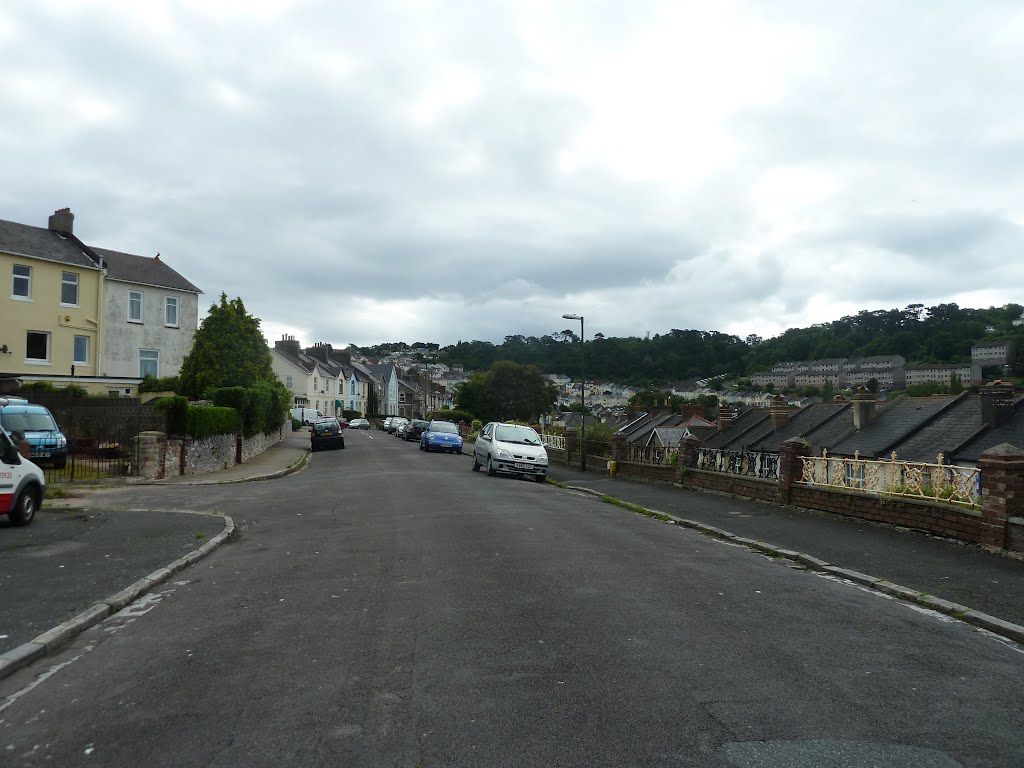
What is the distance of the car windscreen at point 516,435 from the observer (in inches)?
950

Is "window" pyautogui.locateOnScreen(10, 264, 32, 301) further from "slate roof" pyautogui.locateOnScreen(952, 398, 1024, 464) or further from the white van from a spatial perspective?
"slate roof" pyautogui.locateOnScreen(952, 398, 1024, 464)

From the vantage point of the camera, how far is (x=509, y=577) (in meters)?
7.83

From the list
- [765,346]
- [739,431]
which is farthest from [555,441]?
[765,346]

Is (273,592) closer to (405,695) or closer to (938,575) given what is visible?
(405,695)

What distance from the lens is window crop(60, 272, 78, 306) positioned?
116 ft

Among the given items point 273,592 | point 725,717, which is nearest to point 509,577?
point 273,592

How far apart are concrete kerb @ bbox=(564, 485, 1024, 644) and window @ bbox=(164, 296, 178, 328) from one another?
118 ft

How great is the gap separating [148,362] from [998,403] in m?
40.6

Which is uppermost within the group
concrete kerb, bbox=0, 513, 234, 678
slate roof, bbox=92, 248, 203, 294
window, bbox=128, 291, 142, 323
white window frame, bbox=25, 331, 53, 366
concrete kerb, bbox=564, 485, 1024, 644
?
slate roof, bbox=92, 248, 203, 294

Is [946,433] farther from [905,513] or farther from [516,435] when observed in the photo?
[905,513]

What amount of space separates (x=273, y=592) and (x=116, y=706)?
2.94 meters

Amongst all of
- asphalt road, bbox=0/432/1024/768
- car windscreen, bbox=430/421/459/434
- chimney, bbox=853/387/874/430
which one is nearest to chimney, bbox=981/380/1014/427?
chimney, bbox=853/387/874/430

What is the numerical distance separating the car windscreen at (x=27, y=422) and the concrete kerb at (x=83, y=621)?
43.6ft

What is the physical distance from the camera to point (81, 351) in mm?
36156
